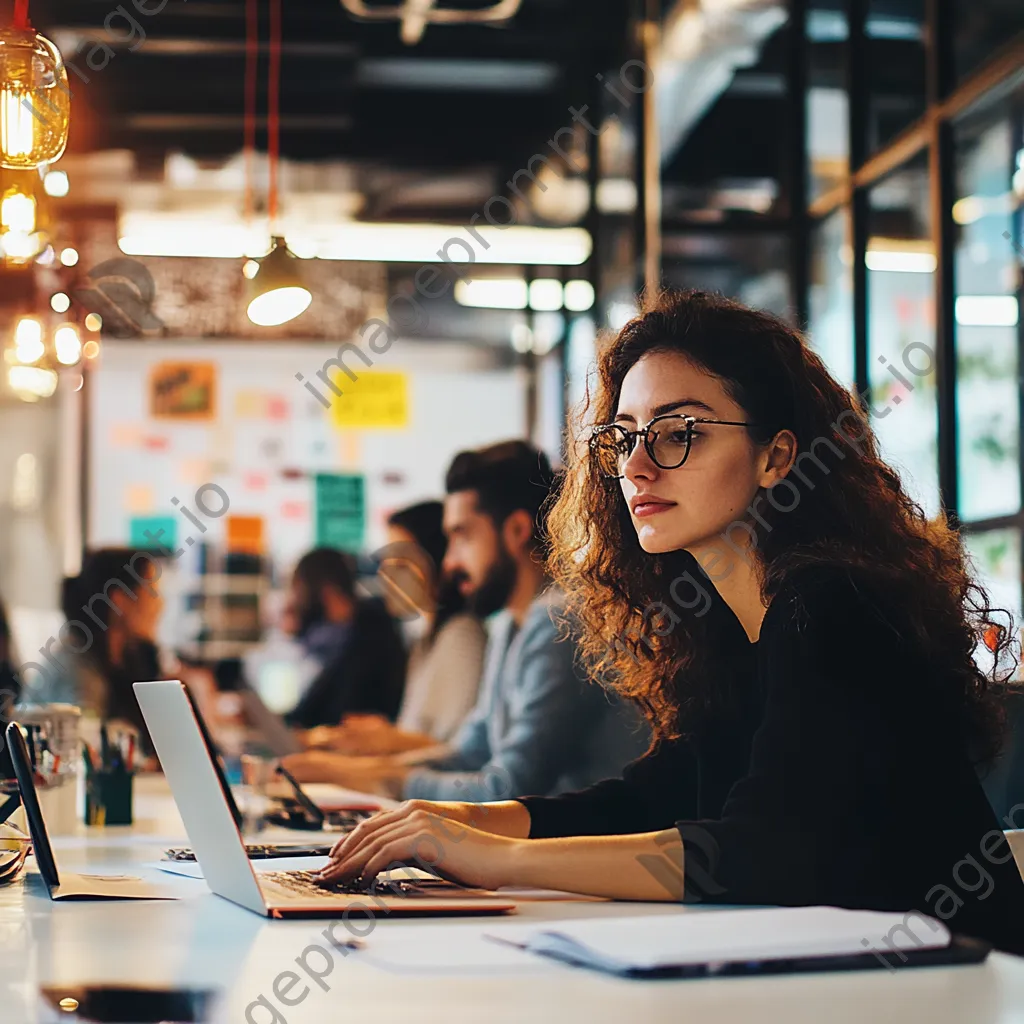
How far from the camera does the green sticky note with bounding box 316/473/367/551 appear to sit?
7.01 meters

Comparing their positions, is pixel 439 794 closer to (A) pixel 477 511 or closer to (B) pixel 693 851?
(A) pixel 477 511

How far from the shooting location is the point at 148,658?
472 centimetres

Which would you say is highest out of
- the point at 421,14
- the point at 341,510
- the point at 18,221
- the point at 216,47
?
the point at 421,14

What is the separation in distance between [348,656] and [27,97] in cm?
334

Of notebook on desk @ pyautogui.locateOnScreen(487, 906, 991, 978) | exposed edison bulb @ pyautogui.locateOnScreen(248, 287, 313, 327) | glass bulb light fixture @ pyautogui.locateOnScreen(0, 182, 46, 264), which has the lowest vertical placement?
notebook on desk @ pyautogui.locateOnScreen(487, 906, 991, 978)

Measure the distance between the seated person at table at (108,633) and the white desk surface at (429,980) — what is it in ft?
10.0

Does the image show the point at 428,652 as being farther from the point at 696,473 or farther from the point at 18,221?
the point at 696,473

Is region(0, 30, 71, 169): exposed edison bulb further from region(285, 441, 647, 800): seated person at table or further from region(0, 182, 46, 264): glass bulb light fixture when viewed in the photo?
region(285, 441, 647, 800): seated person at table

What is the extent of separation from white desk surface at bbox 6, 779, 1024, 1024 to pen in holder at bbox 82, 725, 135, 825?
1.07 metres

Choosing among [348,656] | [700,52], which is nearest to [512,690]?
[348,656]

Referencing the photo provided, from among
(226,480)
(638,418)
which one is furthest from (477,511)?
(226,480)

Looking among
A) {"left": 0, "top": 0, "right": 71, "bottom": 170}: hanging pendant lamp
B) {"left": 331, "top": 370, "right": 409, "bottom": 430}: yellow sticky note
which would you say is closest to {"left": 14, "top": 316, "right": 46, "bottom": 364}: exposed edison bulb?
{"left": 0, "top": 0, "right": 71, "bottom": 170}: hanging pendant lamp

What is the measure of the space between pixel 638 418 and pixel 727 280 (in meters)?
4.04

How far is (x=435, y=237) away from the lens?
22.2 ft
